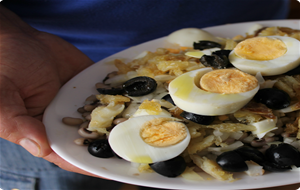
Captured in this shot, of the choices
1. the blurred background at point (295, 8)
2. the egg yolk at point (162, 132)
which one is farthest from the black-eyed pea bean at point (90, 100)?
the blurred background at point (295, 8)

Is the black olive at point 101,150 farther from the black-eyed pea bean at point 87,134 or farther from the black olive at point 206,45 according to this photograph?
the black olive at point 206,45

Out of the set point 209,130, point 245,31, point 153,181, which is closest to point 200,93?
point 209,130

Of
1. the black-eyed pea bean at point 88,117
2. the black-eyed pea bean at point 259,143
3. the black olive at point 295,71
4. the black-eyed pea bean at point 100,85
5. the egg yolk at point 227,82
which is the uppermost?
the egg yolk at point 227,82

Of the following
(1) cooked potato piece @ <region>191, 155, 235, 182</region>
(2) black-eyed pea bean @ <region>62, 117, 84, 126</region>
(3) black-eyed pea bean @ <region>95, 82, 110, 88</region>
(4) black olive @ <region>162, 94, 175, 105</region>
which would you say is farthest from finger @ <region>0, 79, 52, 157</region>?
(1) cooked potato piece @ <region>191, 155, 235, 182</region>

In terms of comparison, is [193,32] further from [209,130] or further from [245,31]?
[209,130]

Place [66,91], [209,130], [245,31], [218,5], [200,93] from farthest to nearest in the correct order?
[218,5] → [245,31] → [66,91] → [209,130] → [200,93]

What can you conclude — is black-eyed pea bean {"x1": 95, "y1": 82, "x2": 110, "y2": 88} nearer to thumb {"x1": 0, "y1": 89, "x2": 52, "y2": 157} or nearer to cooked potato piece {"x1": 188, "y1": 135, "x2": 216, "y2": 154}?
thumb {"x1": 0, "y1": 89, "x2": 52, "y2": 157}

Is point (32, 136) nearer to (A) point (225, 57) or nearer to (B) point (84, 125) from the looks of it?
(B) point (84, 125)
